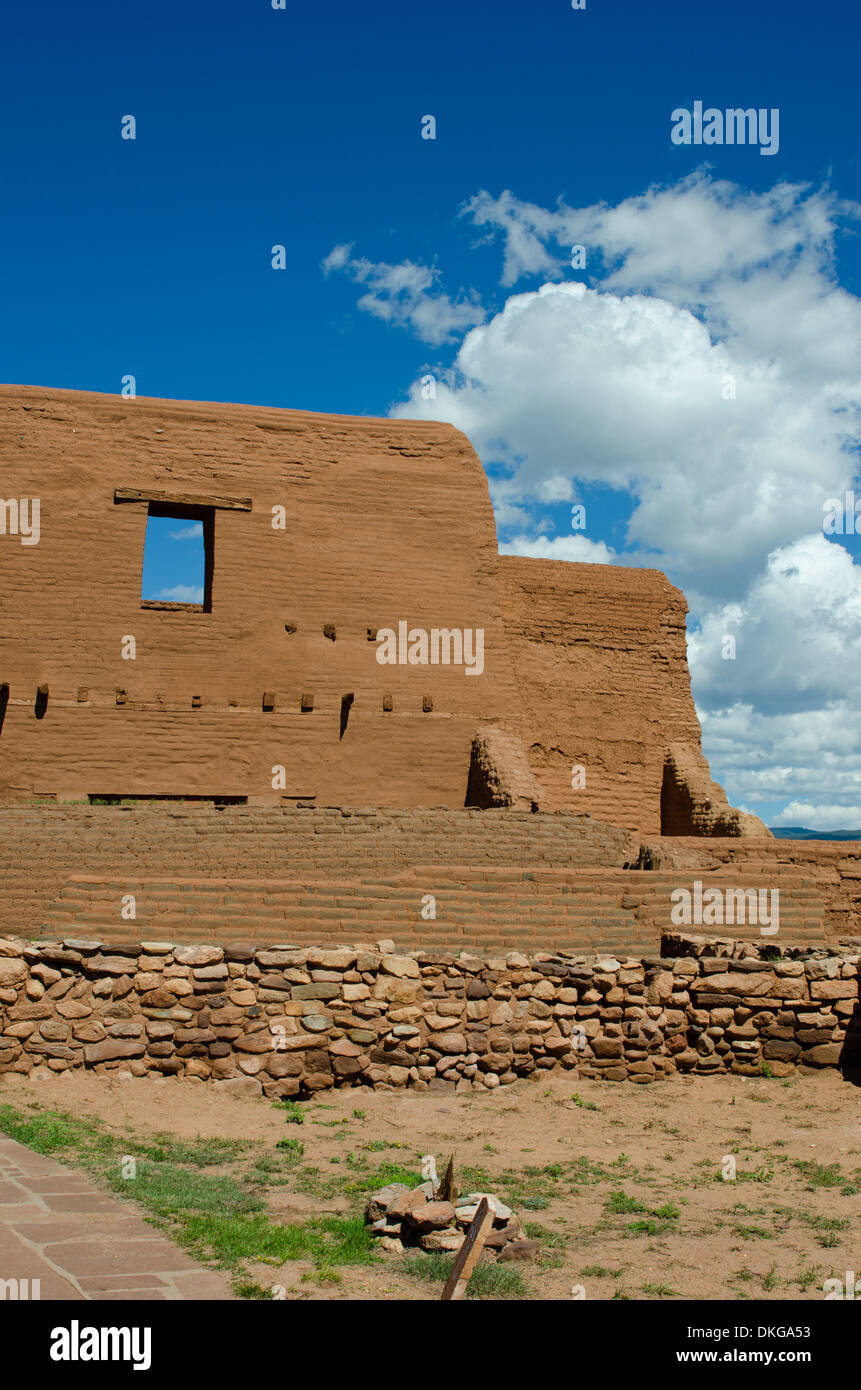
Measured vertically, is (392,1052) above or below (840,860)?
below

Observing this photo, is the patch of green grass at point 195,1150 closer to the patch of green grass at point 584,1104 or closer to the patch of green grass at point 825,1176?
the patch of green grass at point 584,1104

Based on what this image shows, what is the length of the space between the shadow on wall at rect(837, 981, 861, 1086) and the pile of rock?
4851 millimetres

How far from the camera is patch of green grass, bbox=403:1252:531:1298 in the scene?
4.34 metres

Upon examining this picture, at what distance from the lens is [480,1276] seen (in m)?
4.45

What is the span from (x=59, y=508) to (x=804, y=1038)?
13.5 meters

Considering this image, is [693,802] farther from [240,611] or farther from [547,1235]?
[547,1235]

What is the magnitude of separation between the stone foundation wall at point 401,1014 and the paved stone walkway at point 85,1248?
8.73 feet

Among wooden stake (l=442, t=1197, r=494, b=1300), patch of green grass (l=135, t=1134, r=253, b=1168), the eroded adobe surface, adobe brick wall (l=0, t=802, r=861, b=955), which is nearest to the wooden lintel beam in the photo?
the eroded adobe surface

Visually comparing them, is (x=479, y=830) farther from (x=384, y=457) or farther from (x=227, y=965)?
(x=384, y=457)

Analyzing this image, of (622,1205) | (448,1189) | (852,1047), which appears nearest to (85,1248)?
(448,1189)

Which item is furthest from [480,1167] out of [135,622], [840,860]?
[135,622]

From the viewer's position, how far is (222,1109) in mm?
7551

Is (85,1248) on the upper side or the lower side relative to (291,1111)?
upper

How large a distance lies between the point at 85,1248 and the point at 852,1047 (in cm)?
673
